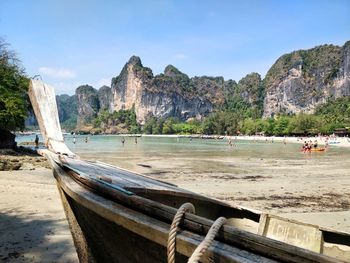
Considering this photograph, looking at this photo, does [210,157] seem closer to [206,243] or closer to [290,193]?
[290,193]

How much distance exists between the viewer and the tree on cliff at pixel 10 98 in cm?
2855

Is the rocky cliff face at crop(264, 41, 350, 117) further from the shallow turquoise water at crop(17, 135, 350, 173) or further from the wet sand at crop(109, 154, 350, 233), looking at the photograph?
the wet sand at crop(109, 154, 350, 233)

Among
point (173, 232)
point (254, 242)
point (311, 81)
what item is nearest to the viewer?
point (254, 242)

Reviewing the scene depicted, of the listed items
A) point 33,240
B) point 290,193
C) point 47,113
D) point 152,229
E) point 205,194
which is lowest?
point 290,193

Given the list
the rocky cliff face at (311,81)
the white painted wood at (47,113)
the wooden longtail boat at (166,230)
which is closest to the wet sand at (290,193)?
the wooden longtail boat at (166,230)

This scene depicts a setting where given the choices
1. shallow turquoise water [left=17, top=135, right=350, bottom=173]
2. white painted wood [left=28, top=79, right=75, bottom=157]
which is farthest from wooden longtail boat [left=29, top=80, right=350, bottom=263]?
shallow turquoise water [left=17, top=135, right=350, bottom=173]

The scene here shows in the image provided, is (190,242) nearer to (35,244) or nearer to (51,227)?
(35,244)

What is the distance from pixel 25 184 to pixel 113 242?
32.6ft

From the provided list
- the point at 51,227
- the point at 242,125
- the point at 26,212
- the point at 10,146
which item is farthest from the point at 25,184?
the point at 242,125

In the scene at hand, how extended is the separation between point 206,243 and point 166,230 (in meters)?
0.39

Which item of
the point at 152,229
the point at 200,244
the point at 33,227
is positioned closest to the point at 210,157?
the point at 33,227

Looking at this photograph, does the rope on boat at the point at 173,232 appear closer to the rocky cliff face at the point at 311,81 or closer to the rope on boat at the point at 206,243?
the rope on boat at the point at 206,243

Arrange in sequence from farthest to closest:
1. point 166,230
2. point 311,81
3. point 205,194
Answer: point 311,81
point 205,194
point 166,230

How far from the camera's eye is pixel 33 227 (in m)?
6.45
